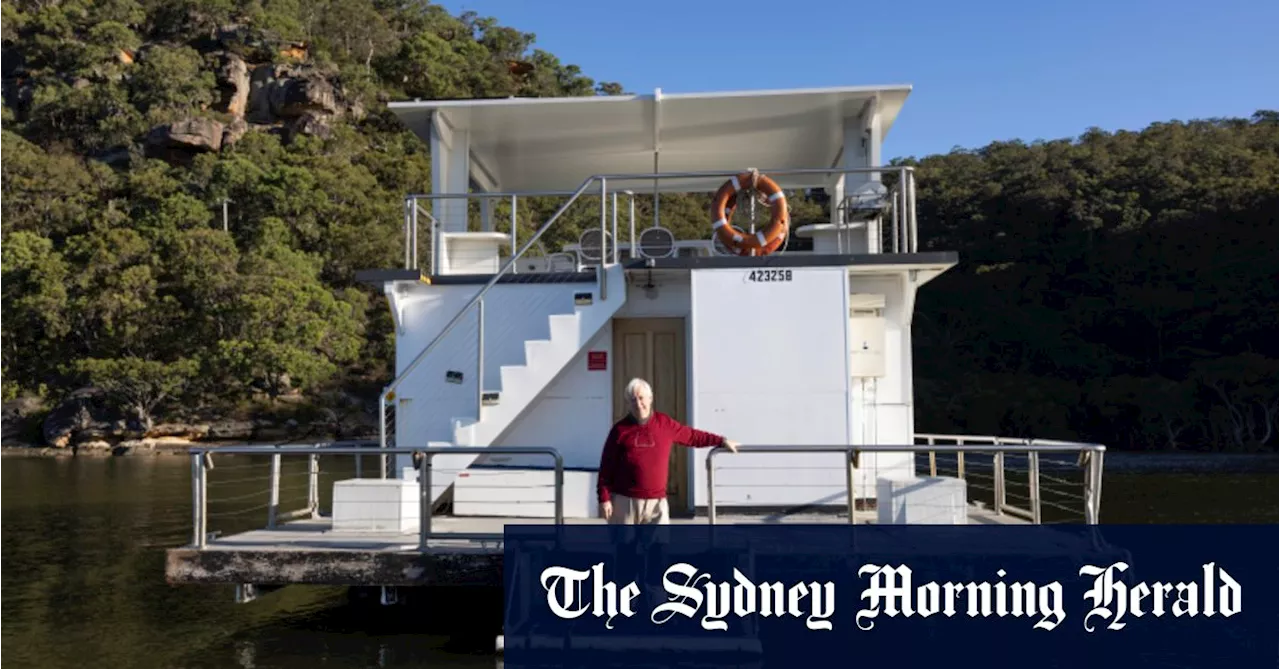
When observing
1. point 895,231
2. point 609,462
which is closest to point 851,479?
point 609,462

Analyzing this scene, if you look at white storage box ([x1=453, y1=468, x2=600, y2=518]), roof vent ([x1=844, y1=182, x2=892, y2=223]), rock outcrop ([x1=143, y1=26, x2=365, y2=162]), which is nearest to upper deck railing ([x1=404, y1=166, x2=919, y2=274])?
roof vent ([x1=844, y1=182, x2=892, y2=223])

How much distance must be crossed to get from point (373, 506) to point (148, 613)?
4714 millimetres

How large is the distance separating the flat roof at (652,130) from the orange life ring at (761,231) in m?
1.30

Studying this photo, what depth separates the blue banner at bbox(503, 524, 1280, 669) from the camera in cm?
646

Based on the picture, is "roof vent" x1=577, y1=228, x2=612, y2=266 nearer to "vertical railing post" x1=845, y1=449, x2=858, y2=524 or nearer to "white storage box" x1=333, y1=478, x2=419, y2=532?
"white storage box" x1=333, y1=478, x2=419, y2=532

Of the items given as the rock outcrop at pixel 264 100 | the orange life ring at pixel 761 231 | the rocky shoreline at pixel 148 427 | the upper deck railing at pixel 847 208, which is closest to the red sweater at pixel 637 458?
the upper deck railing at pixel 847 208

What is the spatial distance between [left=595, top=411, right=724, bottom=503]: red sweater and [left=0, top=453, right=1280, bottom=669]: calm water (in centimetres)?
308

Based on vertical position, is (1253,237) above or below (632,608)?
above

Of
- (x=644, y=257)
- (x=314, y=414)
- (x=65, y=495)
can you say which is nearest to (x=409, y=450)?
(x=644, y=257)

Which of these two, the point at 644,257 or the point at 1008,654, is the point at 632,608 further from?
the point at 644,257

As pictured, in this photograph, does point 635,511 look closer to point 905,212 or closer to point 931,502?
point 931,502

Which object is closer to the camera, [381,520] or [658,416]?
[658,416]

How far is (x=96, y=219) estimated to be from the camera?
5575cm

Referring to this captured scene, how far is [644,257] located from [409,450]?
3.42 m
